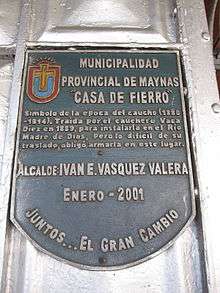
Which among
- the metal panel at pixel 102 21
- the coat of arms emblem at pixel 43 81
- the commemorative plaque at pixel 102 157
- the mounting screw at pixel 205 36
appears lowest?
the commemorative plaque at pixel 102 157

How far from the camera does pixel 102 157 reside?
1.70m

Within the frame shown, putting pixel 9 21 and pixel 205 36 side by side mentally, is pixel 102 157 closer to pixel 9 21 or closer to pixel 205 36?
pixel 205 36

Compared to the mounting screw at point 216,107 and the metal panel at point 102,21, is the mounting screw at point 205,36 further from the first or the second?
the mounting screw at point 216,107

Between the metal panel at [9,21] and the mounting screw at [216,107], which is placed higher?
the metal panel at [9,21]

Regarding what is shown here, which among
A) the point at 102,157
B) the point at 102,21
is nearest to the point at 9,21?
the point at 102,21

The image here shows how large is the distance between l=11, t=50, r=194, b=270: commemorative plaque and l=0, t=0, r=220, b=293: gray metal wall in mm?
50

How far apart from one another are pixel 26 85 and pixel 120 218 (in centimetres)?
72

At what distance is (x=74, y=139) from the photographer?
1720 mm

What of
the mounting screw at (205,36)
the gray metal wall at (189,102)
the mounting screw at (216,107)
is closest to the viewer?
the gray metal wall at (189,102)

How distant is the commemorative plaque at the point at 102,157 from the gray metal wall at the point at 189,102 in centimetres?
5

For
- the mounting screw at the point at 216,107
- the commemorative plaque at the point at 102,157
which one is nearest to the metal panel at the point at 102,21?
the commemorative plaque at the point at 102,157

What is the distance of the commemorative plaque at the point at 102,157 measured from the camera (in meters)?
1.56

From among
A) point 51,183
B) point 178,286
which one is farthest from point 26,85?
point 178,286

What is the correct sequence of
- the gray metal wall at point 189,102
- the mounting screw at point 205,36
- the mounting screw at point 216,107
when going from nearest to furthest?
the gray metal wall at point 189,102 < the mounting screw at point 216,107 < the mounting screw at point 205,36
